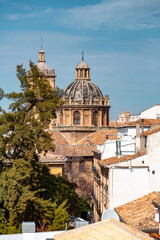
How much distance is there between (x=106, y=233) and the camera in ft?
52.1

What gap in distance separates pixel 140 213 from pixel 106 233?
1097cm

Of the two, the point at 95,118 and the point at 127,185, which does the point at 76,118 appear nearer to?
the point at 95,118

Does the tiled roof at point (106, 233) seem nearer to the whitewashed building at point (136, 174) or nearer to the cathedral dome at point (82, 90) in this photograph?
the whitewashed building at point (136, 174)

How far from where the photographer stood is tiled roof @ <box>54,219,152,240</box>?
602 inches

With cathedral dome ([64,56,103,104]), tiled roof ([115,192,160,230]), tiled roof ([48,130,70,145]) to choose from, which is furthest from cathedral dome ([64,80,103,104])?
tiled roof ([115,192,160,230])

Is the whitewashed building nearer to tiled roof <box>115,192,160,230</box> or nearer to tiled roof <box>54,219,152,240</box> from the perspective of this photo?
tiled roof <box>115,192,160,230</box>

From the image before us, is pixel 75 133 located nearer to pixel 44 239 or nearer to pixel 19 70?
pixel 19 70

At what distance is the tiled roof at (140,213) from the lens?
24.4m

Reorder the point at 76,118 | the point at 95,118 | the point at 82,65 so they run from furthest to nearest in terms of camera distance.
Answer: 1. the point at 82,65
2. the point at 95,118
3. the point at 76,118

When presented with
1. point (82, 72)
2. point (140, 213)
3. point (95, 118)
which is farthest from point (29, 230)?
point (82, 72)

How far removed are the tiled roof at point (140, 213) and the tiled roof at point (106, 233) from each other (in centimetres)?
752

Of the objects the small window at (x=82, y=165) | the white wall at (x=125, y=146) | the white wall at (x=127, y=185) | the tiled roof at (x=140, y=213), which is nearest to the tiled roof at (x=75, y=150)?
the small window at (x=82, y=165)

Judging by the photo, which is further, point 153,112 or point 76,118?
point 76,118

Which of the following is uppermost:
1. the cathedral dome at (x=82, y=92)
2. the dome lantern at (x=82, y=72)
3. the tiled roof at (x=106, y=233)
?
the dome lantern at (x=82, y=72)
